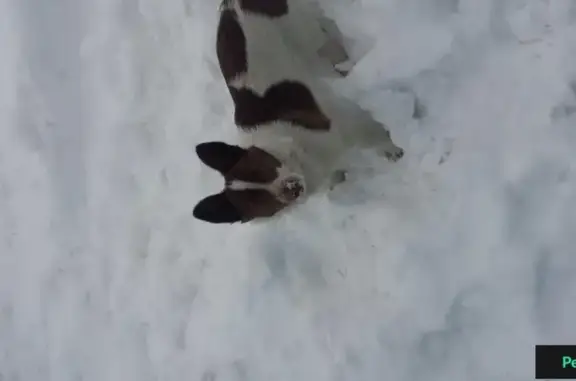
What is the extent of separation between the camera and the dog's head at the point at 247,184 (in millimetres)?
2856

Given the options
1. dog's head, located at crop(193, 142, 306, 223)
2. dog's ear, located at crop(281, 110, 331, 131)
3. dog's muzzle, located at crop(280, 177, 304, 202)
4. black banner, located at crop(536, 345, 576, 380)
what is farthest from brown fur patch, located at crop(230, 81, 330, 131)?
black banner, located at crop(536, 345, 576, 380)

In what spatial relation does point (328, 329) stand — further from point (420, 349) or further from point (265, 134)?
point (265, 134)

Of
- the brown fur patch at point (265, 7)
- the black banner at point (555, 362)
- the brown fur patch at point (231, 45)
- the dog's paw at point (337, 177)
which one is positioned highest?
the brown fur patch at point (265, 7)

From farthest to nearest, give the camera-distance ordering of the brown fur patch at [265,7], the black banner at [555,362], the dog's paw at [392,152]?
the dog's paw at [392,152], the brown fur patch at [265,7], the black banner at [555,362]

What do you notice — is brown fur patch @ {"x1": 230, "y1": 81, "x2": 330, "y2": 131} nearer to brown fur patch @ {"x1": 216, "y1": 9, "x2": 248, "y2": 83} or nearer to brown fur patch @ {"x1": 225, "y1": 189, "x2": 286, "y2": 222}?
brown fur patch @ {"x1": 216, "y1": 9, "x2": 248, "y2": 83}

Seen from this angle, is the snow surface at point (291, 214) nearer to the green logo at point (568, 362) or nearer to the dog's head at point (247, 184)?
the green logo at point (568, 362)

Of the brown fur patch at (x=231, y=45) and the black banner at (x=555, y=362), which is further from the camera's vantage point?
the brown fur patch at (x=231, y=45)

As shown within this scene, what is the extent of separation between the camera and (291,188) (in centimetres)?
285

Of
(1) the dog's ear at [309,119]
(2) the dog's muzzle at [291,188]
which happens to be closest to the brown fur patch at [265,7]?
(1) the dog's ear at [309,119]

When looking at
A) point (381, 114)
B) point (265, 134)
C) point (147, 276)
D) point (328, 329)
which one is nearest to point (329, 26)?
point (381, 114)

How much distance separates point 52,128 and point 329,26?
88.0 inches

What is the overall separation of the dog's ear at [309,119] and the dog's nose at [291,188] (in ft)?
0.95

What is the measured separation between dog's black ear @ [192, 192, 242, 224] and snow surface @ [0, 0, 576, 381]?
0.65 meters

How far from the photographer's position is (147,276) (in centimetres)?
410
